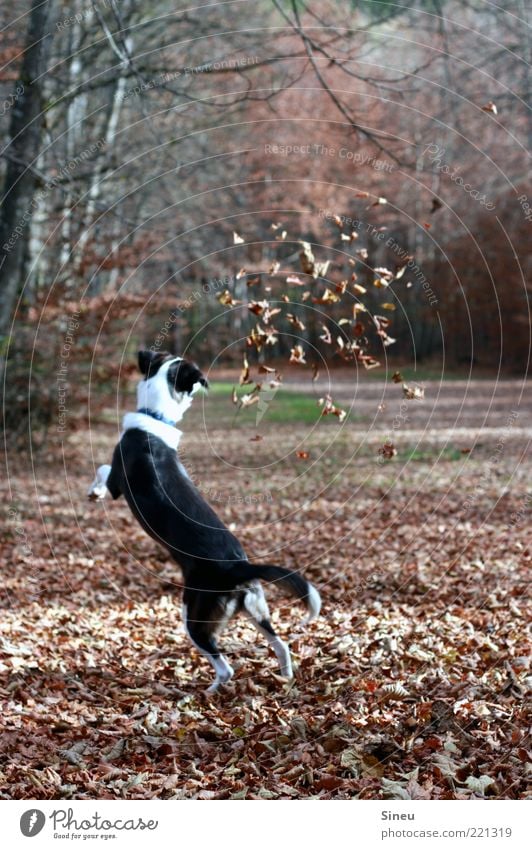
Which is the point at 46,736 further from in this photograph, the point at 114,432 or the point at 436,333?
the point at 436,333

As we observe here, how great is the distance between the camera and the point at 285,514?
46.2 feet

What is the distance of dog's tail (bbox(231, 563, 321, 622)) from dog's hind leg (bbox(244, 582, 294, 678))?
0.29 feet

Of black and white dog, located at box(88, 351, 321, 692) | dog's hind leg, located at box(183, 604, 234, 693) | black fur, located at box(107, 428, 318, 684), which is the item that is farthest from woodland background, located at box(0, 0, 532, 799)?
black fur, located at box(107, 428, 318, 684)

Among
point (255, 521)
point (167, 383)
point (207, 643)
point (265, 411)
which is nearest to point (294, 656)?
point (207, 643)

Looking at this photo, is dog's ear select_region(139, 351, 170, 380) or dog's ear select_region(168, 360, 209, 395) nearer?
dog's ear select_region(168, 360, 209, 395)

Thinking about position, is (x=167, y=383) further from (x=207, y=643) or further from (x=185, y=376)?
(x=207, y=643)

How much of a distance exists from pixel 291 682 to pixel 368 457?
13.3 metres

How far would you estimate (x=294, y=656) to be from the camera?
287 inches

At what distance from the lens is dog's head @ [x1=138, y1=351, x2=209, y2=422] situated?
6.79 m

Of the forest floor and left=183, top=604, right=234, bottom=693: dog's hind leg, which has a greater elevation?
left=183, top=604, right=234, bottom=693: dog's hind leg

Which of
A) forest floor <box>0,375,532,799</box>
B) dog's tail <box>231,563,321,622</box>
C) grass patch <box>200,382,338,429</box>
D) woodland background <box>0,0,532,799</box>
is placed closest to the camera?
forest floor <box>0,375,532,799</box>

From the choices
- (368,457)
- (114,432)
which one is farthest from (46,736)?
(114,432)

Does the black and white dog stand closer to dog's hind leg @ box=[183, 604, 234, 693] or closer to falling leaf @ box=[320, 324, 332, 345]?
dog's hind leg @ box=[183, 604, 234, 693]

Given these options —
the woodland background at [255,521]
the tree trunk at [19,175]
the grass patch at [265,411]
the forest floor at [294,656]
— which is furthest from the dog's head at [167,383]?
the grass patch at [265,411]
